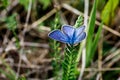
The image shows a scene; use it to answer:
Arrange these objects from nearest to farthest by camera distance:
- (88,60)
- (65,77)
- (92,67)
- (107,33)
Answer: (65,77), (88,60), (92,67), (107,33)

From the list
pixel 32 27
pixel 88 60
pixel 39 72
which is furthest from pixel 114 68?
pixel 32 27

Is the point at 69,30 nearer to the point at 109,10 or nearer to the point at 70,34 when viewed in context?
the point at 70,34

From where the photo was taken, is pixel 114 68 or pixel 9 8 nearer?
pixel 114 68

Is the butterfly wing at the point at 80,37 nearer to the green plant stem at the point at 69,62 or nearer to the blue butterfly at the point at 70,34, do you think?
the blue butterfly at the point at 70,34

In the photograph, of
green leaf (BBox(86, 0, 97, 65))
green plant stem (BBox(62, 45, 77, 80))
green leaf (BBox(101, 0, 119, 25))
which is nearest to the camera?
green plant stem (BBox(62, 45, 77, 80))

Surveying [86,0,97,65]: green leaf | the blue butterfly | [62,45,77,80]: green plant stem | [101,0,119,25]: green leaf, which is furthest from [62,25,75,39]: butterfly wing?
[101,0,119,25]: green leaf

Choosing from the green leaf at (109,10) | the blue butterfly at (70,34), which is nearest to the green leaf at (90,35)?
the green leaf at (109,10)

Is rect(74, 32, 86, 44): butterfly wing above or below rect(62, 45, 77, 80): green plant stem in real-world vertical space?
above

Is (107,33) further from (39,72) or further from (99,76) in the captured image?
(39,72)

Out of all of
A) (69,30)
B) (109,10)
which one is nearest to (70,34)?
(69,30)

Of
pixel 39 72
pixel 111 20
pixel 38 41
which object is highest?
pixel 111 20

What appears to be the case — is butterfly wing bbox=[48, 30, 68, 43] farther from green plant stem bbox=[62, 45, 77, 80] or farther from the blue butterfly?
green plant stem bbox=[62, 45, 77, 80]
